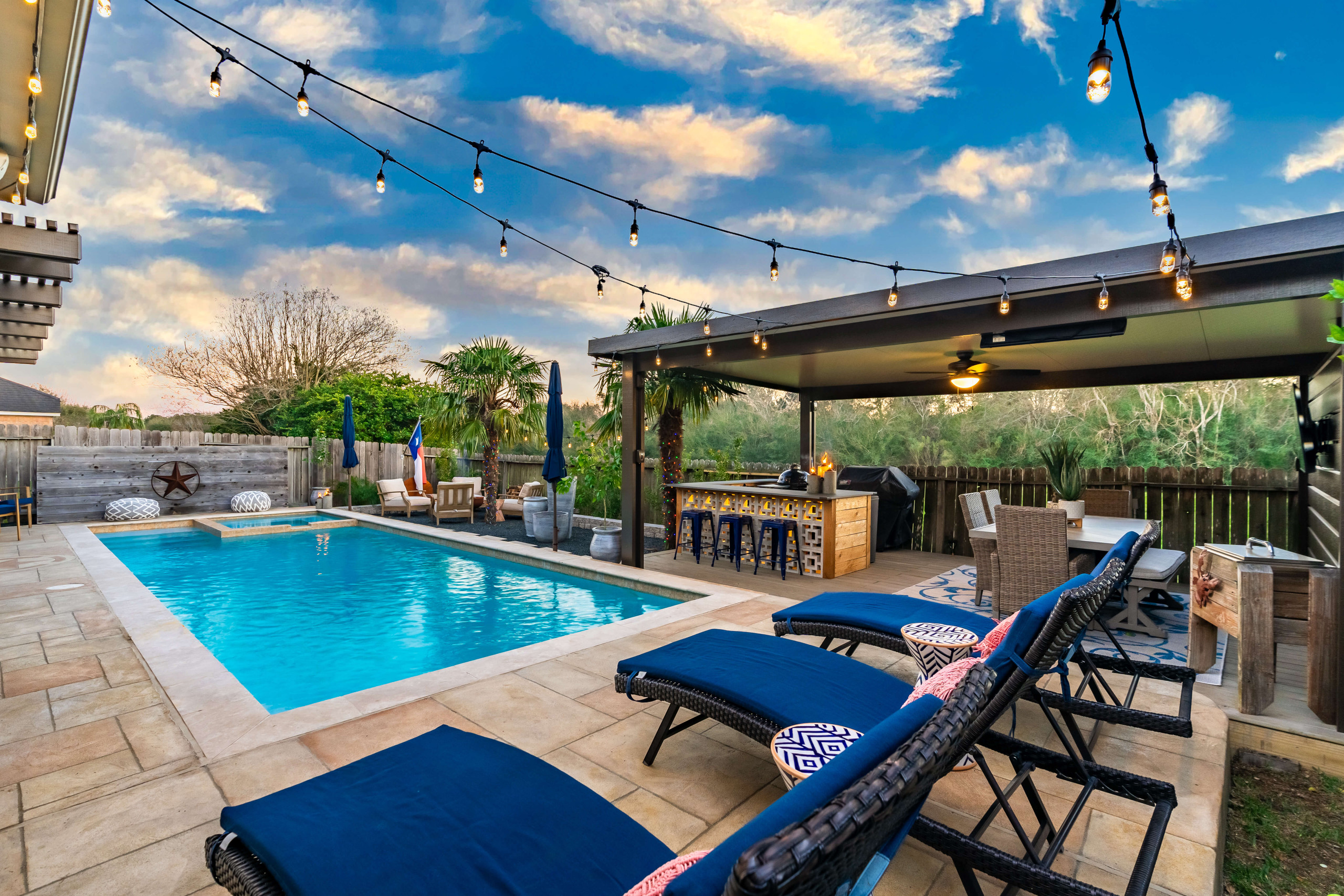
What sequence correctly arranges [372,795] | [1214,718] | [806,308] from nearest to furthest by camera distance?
1. [372,795]
2. [1214,718]
3. [806,308]

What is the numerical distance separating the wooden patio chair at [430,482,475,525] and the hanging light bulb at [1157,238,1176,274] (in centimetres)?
1066

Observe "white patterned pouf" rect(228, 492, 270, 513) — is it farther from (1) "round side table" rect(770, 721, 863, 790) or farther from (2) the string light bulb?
(2) the string light bulb

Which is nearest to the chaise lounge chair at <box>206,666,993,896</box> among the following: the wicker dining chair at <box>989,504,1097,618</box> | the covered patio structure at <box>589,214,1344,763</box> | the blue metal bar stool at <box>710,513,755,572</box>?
the covered patio structure at <box>589,214,1344,763</box>

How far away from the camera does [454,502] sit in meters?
11.5

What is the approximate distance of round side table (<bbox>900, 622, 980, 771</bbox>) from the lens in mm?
2523

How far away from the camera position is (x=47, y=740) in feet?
8.61

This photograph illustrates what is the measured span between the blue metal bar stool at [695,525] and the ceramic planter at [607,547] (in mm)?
828

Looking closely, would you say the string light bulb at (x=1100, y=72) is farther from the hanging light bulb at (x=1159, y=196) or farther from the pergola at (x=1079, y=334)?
the pergola at (x=1079, y=334)

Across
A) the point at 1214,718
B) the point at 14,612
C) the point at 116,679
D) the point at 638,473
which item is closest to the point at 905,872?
the point at 1214,718

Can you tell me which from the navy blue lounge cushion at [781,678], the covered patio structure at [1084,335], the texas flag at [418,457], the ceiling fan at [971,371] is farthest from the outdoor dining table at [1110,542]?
the texas flag at [418,457]

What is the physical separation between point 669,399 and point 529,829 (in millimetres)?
6831

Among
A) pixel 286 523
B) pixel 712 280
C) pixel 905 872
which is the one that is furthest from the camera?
pixel 712 280

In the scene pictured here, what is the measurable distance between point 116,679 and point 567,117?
444 inches

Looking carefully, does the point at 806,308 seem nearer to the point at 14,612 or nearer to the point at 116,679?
the point at 116,679
